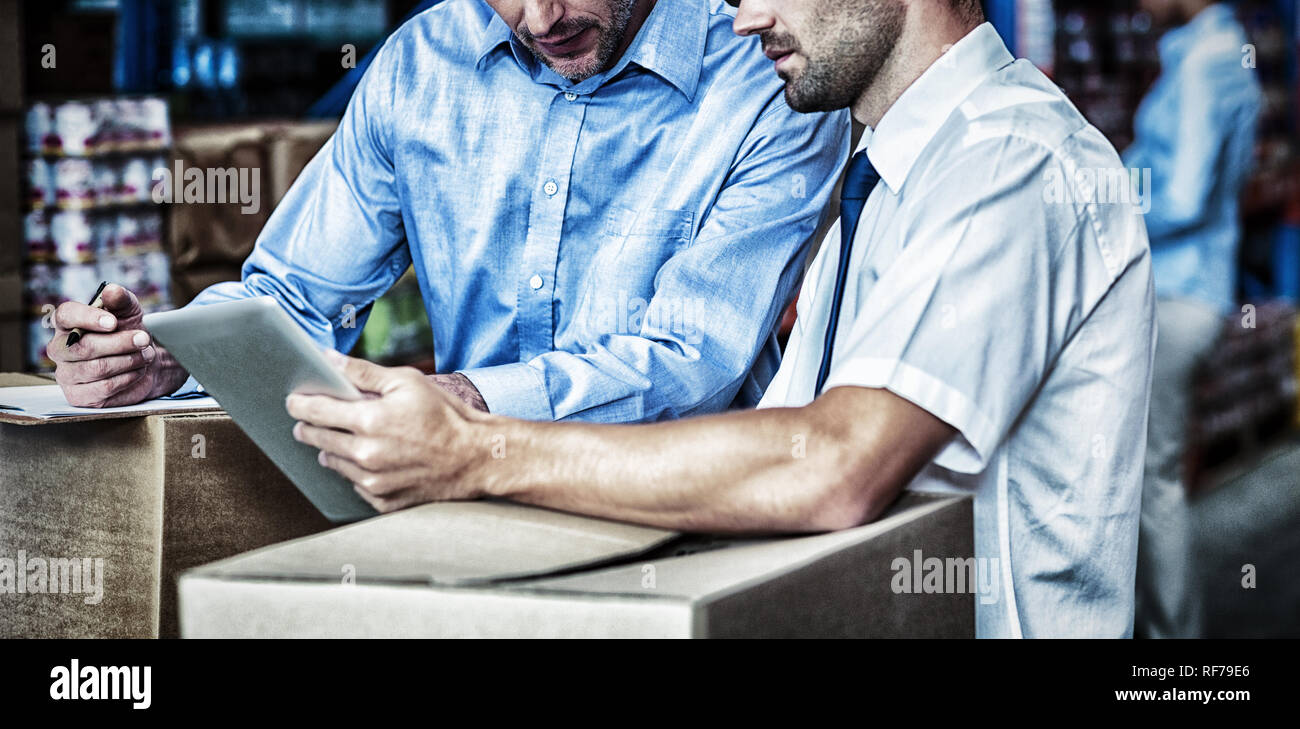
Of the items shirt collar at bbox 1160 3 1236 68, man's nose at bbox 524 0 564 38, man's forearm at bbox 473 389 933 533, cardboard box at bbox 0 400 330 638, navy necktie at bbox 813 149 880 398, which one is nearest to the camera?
man's forearm at bbox 473 389 933 533

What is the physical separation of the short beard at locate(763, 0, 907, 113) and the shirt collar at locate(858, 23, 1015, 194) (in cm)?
7

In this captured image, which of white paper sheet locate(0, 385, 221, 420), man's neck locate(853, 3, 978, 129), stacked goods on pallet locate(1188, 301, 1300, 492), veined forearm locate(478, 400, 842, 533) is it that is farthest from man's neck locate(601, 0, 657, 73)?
stacked goods on pallet locate(1188, 301, 1300, 492)

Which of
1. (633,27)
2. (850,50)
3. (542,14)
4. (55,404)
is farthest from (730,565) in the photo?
(633,27)

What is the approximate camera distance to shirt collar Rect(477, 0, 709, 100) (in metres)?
1.83

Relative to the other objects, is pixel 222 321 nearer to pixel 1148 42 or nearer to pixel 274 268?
pixel 274 268

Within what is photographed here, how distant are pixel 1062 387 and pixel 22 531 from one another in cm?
108

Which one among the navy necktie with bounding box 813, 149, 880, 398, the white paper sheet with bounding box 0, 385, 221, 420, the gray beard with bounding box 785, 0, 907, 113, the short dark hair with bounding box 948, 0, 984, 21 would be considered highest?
the short dark hair with bounding box 948, 0, 984, 21

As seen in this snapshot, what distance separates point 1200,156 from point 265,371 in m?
3.06

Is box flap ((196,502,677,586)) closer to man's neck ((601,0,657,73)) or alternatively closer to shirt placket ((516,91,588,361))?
shirt placket ((516,91,588,361))

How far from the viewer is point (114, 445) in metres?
1.35

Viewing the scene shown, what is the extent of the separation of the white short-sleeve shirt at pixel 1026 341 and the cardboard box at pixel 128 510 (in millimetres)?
612

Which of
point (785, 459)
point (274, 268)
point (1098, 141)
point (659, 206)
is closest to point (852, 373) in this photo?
point (785, 459)

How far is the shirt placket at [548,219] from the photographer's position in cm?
183

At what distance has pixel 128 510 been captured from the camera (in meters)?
1.34
